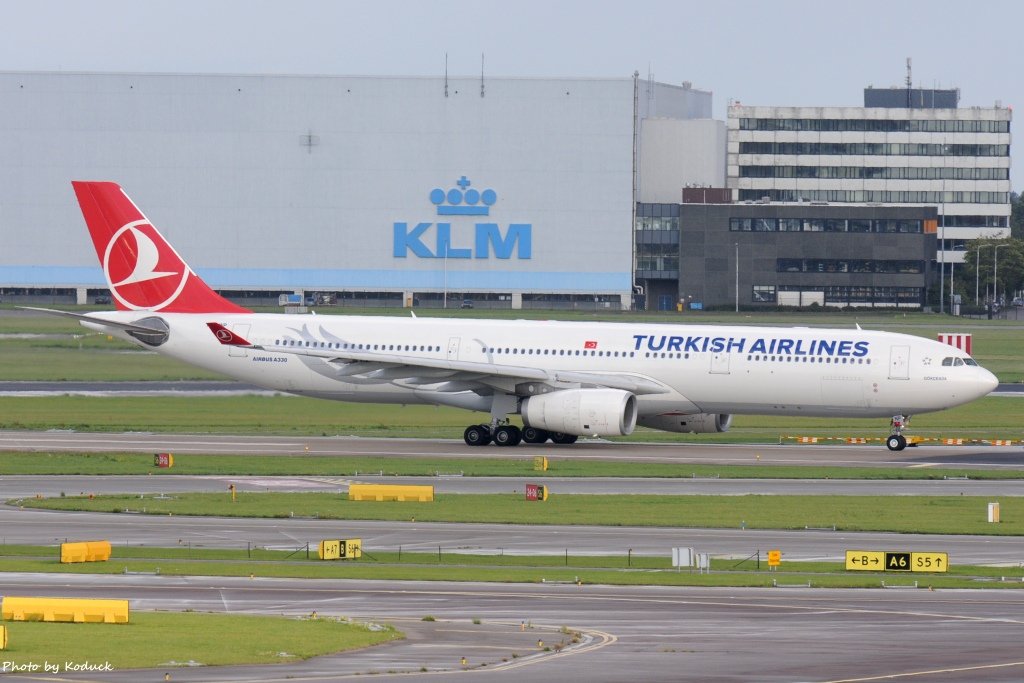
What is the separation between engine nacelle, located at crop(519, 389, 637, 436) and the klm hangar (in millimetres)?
102252

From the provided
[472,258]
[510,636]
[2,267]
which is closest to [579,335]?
[510,636]

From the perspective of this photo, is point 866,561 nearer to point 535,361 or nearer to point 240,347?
point 535,361

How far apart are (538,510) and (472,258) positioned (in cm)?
11874

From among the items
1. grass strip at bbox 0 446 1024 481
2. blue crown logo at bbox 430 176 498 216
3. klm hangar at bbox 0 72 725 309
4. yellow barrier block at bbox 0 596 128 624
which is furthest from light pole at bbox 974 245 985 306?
yellow barrier block at bbox 0 596 128 624

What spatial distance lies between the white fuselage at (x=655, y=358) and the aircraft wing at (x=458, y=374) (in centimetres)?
33

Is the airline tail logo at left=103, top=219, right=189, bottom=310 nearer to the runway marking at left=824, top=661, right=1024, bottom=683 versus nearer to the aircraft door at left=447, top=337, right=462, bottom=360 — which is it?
the aircraft door at left=447, top=337, right=462, bottom=360

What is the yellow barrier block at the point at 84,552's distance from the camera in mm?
29156

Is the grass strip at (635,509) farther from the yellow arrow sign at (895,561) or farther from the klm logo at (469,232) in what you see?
the klm logo at (469,232)

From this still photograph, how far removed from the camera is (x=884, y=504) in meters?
39.3

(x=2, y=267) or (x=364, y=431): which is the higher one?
(x=2, y=267)

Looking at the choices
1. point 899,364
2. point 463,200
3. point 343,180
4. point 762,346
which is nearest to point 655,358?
point 762,346

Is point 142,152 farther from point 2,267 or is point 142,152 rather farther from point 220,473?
point 220,473

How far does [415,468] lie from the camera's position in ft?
153

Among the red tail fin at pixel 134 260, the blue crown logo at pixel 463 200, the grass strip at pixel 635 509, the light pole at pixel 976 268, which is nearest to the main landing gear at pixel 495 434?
the red tail fin at pixel 134 260
